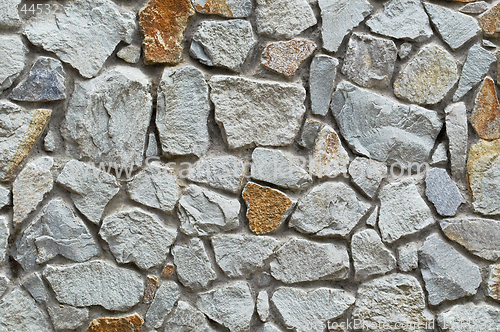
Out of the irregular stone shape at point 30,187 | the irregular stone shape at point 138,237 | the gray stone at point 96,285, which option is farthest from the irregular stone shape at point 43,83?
the gray stone at point 96,285

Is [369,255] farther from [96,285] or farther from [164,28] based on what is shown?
[164,28]

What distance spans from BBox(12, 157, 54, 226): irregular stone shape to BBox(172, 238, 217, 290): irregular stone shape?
0.43 meters

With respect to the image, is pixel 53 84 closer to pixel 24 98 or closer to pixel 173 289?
pixel 24 98

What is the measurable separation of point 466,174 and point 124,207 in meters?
1.20

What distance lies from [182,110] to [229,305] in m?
0.65

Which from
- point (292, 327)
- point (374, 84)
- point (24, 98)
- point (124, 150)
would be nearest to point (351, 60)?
point (374, 84)

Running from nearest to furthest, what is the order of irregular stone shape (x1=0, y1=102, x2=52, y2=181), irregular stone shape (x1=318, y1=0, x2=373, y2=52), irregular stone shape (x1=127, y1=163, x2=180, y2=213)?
irregular stone shape (x1=0, y1=102, x2=52, y2=181)
irregular stone shape (x1=127, y1=163, x2=180, y2=213)
irregular stone shape (x1=318, y1=0, x2=373, y2=52)

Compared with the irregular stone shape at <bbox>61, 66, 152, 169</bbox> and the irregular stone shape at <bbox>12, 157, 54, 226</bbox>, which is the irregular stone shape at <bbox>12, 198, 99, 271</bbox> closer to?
the irregular stone shape at <bbox>12, 157, 54, 226</bbox>

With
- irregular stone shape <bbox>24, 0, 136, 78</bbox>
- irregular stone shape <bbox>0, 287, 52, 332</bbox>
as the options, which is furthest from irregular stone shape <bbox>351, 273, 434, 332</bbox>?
irregular stone shape <bbox>24, 0, 136, 78</bbox>

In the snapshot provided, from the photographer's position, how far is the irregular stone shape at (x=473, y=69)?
1.46 m

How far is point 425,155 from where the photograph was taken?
144 cm

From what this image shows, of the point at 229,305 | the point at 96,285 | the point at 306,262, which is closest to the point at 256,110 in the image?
the point at 306,262

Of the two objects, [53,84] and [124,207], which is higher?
[53,84]

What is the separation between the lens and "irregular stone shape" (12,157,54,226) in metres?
1.18
